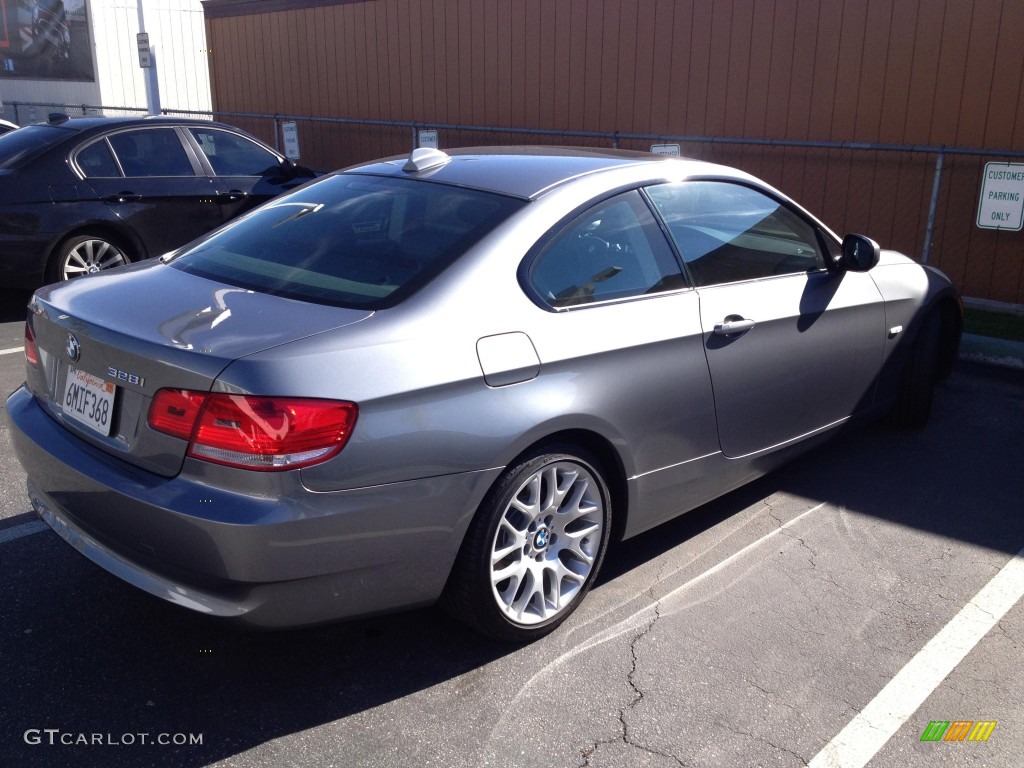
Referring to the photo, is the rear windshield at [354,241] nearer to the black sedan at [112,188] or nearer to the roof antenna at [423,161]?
the roof antenna at [423,161]

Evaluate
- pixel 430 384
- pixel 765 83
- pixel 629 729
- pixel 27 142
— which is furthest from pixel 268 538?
pixel 765 83

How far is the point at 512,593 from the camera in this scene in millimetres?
3283

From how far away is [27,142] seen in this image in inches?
311

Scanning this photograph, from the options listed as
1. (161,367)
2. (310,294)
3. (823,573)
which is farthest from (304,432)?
(823,573)

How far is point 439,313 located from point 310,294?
47 cm

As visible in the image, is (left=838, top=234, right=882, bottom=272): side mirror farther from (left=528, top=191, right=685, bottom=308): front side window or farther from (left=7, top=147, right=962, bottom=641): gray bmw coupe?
(left=528, top=191, right=685, bottom=308): front side window

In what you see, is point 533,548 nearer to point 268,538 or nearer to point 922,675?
point 268,538

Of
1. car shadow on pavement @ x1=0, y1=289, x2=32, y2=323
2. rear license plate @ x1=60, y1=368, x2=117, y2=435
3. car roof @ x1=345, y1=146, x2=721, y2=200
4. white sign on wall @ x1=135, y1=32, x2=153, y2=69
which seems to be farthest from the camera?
white sign on wall @ x1=135, y1=32, x2=153, y2=69

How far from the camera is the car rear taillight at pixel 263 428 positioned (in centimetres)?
270

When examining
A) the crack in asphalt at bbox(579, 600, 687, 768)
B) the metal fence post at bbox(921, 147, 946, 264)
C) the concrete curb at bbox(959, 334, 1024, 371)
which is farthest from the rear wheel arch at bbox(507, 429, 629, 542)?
the metal fence post at bbox(921, 147, 946, 264)

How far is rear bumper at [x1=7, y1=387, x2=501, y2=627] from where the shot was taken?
8.86 feet

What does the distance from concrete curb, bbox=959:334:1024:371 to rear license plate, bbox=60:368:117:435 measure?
6065 mm

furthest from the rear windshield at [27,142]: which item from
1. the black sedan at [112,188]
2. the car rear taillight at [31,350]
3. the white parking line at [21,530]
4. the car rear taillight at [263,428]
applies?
the car rear taillight at [263,428]

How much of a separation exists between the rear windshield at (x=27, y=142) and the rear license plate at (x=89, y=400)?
5.29 m
